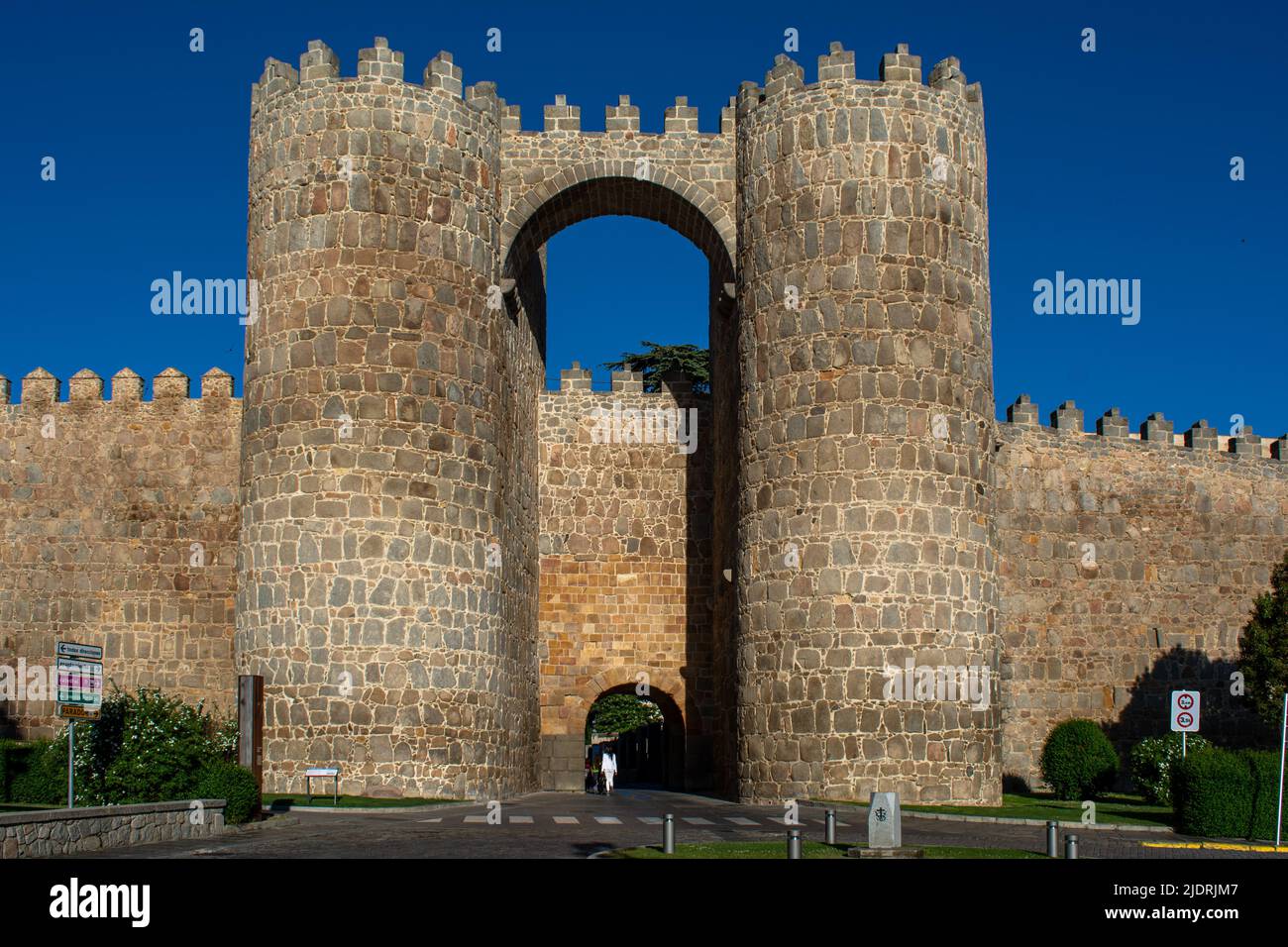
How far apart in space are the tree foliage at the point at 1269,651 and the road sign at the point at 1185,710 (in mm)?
8078

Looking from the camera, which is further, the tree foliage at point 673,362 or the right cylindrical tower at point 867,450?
the tree foliage at point 673,362

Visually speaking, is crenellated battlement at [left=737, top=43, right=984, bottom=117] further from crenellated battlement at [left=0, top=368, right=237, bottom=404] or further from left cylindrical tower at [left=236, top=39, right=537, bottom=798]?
crenellated battlement at [left=0, top=368, right=237, bottom=404]

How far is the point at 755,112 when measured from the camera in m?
28.4

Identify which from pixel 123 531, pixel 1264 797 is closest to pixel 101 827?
pixel 1264 797

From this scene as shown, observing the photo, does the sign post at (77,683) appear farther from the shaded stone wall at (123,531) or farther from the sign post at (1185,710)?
the sign post at (1185,710)

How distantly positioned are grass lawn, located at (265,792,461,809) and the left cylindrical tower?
443 millimetres

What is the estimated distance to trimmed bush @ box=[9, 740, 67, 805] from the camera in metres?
22.1

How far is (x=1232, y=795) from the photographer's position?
20.7 m

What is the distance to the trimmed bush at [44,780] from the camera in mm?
22125

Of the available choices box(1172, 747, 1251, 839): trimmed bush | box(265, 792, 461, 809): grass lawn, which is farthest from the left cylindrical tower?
box(1172, 747, 1251, 839): trimmed bush

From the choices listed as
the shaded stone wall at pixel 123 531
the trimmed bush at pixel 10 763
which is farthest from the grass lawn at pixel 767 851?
the shaded stone wall at pixel 123 531

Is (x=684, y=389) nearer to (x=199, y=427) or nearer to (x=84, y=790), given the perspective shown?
(x=199, y=427)
